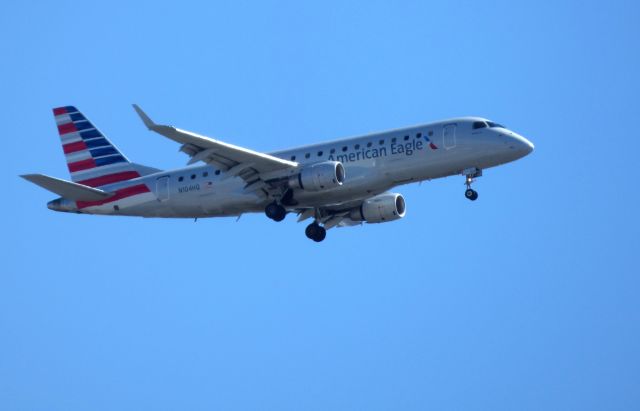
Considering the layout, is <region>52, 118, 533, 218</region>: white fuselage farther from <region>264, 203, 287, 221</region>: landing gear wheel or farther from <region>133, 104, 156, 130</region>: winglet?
<region>133, 104, 156, 130</region>: winglet

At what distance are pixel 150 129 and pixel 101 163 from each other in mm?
12471

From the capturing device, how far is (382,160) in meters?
52.7

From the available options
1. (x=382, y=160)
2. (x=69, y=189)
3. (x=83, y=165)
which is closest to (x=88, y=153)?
(x=83, y=165)

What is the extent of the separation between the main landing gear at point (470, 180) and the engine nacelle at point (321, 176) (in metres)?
5.39

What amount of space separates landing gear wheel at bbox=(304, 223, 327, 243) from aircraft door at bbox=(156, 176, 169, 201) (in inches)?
290

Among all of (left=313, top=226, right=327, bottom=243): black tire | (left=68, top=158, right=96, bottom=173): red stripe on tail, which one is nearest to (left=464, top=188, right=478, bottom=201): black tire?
(left=313, top=226, right=327, bottom=243): black tire

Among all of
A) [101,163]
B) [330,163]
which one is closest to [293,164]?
[330,163]

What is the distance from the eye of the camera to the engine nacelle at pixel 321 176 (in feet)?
171

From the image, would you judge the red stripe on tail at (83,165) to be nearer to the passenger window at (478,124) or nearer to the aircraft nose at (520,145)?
the passenger window at (478,124)

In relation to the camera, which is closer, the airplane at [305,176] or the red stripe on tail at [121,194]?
the airplane at [305,176]

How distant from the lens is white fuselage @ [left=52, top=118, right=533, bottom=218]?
172 feet

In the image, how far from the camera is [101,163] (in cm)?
6056

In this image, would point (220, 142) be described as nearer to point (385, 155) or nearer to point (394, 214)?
point (385, 155)

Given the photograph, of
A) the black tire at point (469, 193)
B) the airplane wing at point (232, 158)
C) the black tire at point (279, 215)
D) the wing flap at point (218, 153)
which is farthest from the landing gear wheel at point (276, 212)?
the black tire at point (469, 193)
